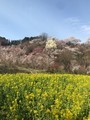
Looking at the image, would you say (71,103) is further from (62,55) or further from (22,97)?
(62,55)

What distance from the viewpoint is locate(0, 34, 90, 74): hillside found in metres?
37.6

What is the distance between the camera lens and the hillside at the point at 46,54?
123 feet

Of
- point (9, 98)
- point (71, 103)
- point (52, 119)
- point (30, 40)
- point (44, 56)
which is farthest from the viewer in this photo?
point (30, 40)

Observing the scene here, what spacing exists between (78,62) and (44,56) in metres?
4.36

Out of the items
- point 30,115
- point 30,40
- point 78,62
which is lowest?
point 30,115

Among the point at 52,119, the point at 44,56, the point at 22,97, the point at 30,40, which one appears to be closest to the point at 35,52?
the point at 44,56

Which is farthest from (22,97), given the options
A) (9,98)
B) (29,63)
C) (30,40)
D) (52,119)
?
(30,40)

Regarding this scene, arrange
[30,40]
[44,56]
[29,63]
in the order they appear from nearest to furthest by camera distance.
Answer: [29,63], [44,56], [30,40]

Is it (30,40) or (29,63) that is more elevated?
(30,40)

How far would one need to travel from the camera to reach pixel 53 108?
9766mm

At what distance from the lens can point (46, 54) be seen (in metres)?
43.9

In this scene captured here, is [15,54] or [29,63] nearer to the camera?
[29,63]

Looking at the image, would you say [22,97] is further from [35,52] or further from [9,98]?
[35,52]

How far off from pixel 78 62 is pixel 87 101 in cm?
2939
